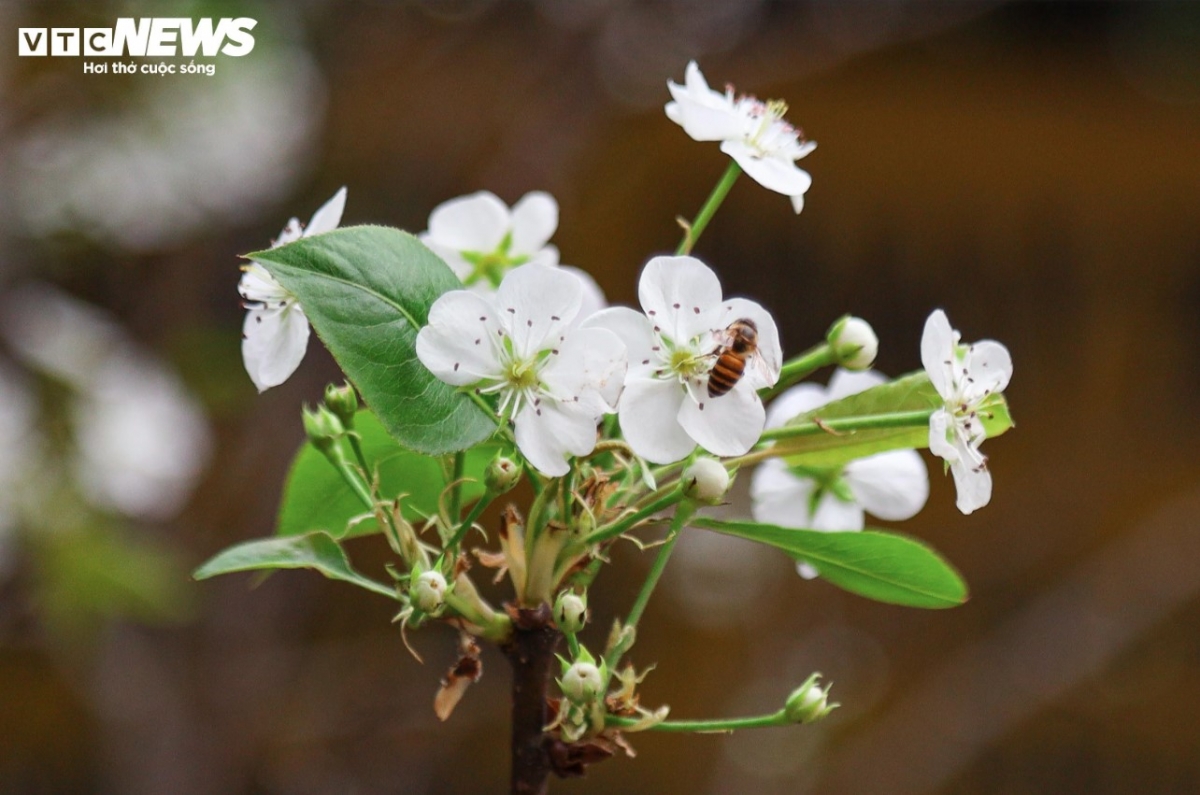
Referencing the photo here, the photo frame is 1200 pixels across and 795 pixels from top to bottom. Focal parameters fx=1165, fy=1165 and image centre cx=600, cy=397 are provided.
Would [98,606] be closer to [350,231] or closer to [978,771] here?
[350,231]

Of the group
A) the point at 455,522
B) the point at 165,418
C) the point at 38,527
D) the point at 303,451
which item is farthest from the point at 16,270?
the point at 455,522

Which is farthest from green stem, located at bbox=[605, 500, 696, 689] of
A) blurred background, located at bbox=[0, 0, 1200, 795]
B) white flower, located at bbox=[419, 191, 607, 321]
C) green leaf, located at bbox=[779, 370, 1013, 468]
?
blurred background, located at bbox=[0, 0, 1200, 795]

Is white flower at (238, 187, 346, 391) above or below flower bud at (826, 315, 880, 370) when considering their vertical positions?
below

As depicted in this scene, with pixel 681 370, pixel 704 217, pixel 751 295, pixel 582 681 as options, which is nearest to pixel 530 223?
pixel 704 217

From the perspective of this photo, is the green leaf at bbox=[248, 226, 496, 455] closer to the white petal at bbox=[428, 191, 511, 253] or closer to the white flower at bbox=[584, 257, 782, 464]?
the white flower at bbox=[584, 257, 782, 464]

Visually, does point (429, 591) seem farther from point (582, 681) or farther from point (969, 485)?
point (969, 485)

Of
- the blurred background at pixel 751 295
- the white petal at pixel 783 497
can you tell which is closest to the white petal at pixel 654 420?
the white petal at pixel 783 497
